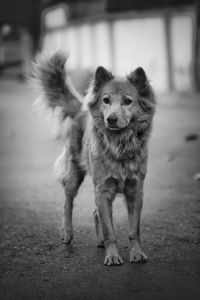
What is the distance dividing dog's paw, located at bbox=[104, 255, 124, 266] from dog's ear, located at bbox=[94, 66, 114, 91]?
1526mm

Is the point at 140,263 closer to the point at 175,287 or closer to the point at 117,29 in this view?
the point at 175,287

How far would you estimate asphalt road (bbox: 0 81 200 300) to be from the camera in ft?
16.4

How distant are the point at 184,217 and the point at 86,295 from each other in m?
2.67

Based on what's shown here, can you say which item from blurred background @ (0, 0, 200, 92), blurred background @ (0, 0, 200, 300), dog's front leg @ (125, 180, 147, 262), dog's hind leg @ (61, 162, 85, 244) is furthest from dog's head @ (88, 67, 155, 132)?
blurred background @ (0, 0, 200, 92)

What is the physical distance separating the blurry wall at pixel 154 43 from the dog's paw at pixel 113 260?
1863cm

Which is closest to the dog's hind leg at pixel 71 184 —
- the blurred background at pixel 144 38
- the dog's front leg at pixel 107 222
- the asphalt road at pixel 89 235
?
the asphalt road at pixel 89 235

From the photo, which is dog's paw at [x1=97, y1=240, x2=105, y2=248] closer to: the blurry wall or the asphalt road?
the asphalt road

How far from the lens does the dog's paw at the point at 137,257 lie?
5613 mm

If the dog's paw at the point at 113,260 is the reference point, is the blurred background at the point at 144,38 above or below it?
above

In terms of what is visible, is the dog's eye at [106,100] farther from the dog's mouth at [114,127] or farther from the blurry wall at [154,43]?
the blurry wall at [154,43]

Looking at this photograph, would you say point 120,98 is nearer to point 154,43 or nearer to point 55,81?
point 55,81

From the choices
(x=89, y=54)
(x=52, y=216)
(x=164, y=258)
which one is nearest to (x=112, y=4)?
(x=89, y=54)

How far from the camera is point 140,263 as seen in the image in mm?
5598

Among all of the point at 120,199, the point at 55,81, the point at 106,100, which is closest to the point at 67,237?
the point at 106,100
